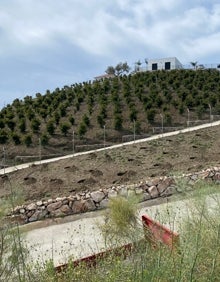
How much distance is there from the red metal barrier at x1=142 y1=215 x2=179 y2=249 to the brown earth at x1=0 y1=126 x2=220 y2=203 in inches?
286

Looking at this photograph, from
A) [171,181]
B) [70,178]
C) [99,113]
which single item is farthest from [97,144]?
[171,181]

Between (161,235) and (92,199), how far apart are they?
23.8 feet

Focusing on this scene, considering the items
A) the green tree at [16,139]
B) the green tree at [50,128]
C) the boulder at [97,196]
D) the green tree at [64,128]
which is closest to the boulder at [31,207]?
the boulder at [97,196]

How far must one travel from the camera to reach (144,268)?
11.5 ft

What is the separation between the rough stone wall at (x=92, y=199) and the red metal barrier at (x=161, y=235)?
20.6 feet

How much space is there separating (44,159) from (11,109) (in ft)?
31.7

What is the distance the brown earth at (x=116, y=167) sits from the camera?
13.0 meters

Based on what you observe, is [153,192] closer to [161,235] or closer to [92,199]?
[92,199]

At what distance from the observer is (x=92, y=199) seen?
38.7ft

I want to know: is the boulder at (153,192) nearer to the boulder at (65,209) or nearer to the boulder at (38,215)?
the boulder at (65,209)

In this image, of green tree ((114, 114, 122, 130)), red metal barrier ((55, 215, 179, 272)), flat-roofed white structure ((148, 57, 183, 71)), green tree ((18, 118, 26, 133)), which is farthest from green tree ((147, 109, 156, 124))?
flat-roofed white structure ((148, 57, 183, 71))

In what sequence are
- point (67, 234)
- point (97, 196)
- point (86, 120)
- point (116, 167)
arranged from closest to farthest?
point (67, 234), point (97, 196), point (116, 167), point (86, 120)

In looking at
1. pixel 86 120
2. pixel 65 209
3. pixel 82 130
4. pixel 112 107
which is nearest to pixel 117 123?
pixel 86 120

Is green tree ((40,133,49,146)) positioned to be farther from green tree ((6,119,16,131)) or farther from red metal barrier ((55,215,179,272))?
red metal barrier ((55,215,179,272))
